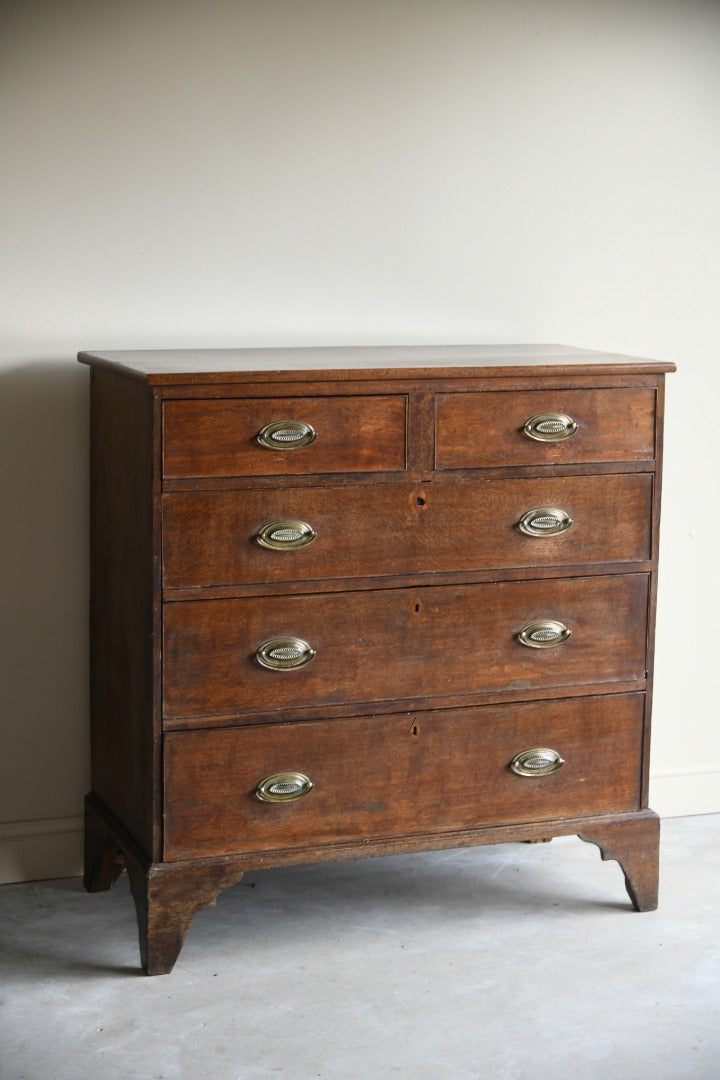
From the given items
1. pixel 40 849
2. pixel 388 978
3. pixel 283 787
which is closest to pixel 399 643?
pixel 283 787

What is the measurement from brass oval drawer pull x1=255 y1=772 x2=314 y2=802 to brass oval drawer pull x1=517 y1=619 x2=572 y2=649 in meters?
0.51

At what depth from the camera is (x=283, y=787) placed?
280 cm

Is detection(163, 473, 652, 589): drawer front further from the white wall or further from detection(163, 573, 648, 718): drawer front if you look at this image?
the white wall

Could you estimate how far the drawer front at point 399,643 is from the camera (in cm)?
271

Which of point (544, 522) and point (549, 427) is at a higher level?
point (549, 427)

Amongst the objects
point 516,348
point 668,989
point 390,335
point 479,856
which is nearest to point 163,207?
point 390,335

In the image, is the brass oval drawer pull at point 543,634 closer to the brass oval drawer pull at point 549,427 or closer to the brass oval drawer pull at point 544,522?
the brass oval drawer pull at point 544,522

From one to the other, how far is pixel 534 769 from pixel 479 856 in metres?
0.51

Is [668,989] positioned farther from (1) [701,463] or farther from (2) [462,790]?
(1) [701,463]

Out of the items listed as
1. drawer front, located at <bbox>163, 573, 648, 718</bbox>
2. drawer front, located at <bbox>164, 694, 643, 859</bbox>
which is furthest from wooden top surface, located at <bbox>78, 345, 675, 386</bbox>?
drawer front, located at <bbox>164, 694, 643, 859</bbox>

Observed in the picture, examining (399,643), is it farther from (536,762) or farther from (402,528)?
(536,762)

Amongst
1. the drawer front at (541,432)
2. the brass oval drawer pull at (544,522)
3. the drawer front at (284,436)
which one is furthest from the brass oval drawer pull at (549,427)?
the drawer front at (284,436)

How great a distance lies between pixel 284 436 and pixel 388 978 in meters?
1.03

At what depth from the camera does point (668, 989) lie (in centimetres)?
276
